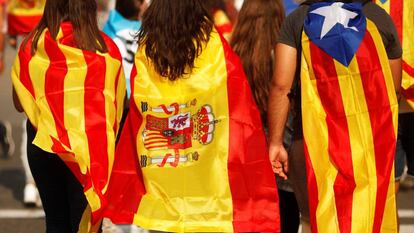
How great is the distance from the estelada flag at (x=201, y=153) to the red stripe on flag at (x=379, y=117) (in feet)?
1.70

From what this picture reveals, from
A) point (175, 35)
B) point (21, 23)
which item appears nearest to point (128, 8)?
point (21, 23)

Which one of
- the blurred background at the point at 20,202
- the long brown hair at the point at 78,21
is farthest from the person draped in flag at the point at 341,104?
the blurred background at the point at 20,202

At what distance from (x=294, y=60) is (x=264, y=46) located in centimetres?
89

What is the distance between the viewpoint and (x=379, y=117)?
5254 mm

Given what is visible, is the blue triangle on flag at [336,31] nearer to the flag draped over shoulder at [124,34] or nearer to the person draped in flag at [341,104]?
the person draped in flag at [341,104]

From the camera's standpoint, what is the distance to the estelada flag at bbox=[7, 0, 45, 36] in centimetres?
848

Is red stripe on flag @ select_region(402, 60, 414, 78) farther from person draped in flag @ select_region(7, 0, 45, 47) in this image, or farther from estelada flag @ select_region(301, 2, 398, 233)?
person draped in flag @ select_region(7, 0, 45, 47)

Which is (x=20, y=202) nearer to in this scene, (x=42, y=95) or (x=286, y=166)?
(x=42, y=95)

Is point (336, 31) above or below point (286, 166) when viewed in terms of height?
above

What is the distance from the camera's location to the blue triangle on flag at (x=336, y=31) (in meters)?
5.16

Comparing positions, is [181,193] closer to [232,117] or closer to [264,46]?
[232,117]

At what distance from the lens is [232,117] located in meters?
5.36

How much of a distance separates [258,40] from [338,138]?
110 cm

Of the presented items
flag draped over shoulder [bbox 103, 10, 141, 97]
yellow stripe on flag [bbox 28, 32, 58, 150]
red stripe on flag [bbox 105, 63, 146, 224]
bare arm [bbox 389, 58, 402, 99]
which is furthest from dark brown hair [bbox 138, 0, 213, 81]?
flag draped over shoulder [bbox 103, 10, 141, 97]
